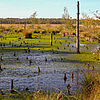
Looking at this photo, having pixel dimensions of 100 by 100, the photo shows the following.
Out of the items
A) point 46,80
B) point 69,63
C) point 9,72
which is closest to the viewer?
point 46,80

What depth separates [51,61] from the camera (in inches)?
708

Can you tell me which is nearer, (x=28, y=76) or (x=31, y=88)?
(x=31, y=88)

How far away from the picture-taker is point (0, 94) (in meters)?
9.88

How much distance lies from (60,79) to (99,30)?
2868 millimetres

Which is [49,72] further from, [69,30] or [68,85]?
[69,30]

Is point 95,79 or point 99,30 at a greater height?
point 99,30

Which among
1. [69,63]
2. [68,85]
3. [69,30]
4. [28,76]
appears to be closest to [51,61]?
[69,63]

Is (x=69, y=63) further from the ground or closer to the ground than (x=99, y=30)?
closer to the ground

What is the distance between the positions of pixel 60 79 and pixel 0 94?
11.8ft

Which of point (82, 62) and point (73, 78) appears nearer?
point (73, 78)

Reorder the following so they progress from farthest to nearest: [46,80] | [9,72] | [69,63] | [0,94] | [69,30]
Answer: [69,30], [69,63], [9,72], [46,80], [0,94]

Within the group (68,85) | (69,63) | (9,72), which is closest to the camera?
(68,85)

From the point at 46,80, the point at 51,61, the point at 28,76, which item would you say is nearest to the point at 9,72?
the point at 28,76

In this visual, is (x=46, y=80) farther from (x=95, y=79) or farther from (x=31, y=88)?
(x=95, y=79)
